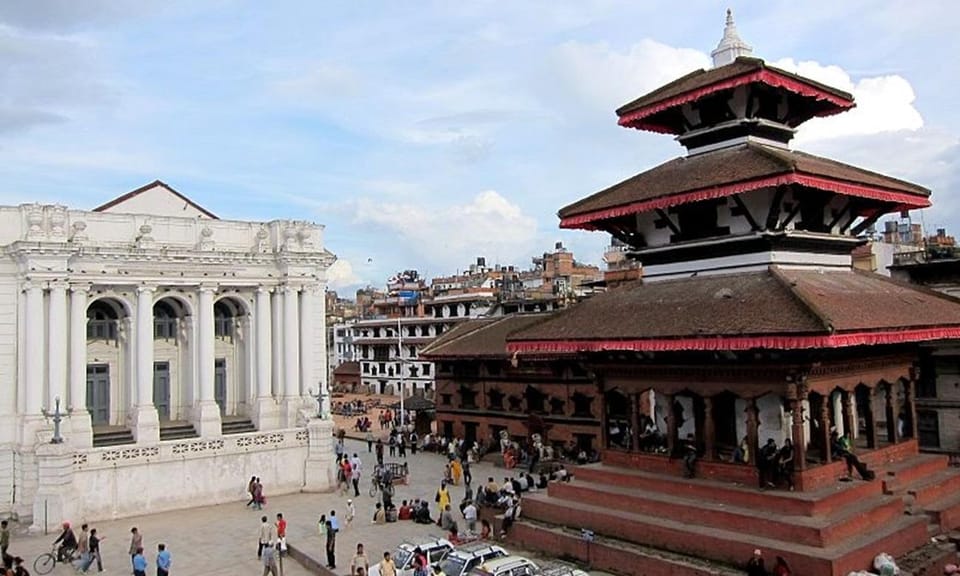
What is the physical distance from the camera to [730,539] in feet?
52.8

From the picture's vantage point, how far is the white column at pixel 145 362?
99.4 feet

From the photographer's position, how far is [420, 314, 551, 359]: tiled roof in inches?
1604

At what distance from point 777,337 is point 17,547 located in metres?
23.4

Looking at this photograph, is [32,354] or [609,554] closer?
[609,554]

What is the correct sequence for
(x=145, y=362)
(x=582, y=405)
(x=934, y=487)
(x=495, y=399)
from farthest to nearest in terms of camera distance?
(x=495, y=399), (x=582, y=405), (x=145, y=362), (x=934, y=487)

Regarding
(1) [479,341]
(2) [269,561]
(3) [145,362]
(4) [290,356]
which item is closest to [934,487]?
(2) [269,561]

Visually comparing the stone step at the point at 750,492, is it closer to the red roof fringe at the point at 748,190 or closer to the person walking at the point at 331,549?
the red roof fringe at the point at 748,190

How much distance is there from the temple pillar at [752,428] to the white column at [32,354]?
24367 millimetres

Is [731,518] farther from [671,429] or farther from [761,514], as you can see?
[671,429]

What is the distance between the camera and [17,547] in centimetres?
2480

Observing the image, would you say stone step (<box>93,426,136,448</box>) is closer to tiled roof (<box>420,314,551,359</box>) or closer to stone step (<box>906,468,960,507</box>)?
tiled roof (<box>420,314,551,359</box>)

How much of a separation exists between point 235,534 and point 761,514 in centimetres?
1693

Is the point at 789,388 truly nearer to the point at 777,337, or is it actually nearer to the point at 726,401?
the point at 777,337

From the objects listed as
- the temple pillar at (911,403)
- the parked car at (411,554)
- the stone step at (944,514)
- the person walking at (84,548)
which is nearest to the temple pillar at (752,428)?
the stone step at (944,514)
